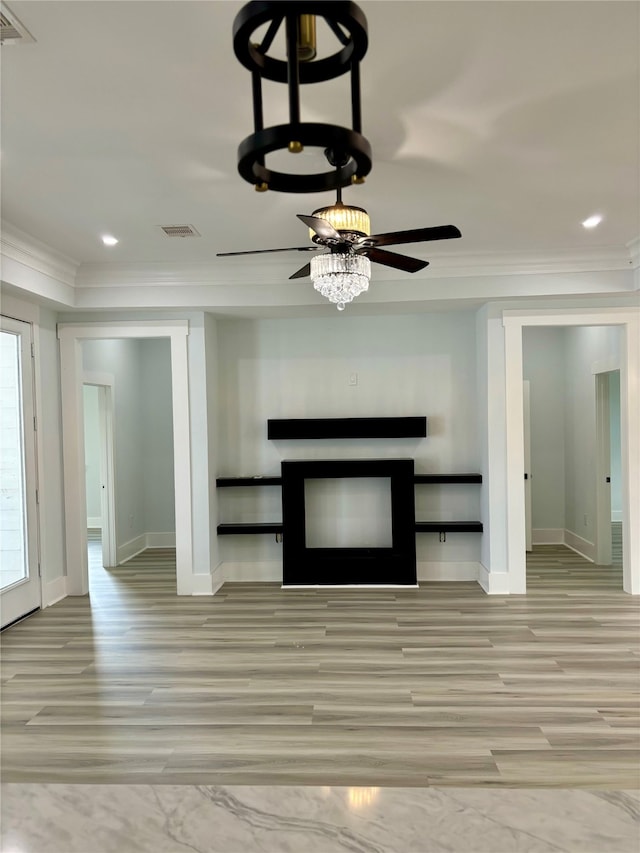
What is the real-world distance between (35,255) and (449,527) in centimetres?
→ 419

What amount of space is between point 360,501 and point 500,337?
A: 80.6 inches

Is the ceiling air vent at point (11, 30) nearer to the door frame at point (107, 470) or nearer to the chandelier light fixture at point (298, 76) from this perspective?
the chandelier light fixture at point (298, 76)

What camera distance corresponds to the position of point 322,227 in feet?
9.52

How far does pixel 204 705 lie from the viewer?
3420 millimetres

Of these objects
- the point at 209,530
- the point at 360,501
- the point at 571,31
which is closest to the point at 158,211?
the point at 571,31

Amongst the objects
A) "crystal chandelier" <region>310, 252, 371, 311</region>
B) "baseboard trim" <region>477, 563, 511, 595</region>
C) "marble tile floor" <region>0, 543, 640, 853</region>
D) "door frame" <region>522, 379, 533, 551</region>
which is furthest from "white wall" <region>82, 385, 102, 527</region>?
"crystal chandelier" <region>310, 252, 371, 311</region>

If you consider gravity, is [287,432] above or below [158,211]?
below

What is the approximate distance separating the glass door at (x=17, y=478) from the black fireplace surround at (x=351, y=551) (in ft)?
7.23

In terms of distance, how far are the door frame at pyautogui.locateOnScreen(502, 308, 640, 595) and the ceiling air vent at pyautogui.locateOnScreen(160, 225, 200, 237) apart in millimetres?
2829

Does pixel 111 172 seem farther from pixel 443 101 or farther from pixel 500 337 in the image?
pixel 500 337

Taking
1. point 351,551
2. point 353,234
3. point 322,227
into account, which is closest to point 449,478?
point 351,551

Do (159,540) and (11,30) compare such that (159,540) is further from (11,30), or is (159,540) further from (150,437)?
(11,30)

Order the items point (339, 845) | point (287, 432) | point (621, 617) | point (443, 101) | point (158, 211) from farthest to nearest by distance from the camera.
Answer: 1. point (287, 432)
2. point (621, 617)
3. point (158, 211)
4. point (443, 101)
5. point (339, 845)

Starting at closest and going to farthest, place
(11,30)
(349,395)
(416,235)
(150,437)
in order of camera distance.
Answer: (11,30) → (416,235) → (349,395) → (150,437)
